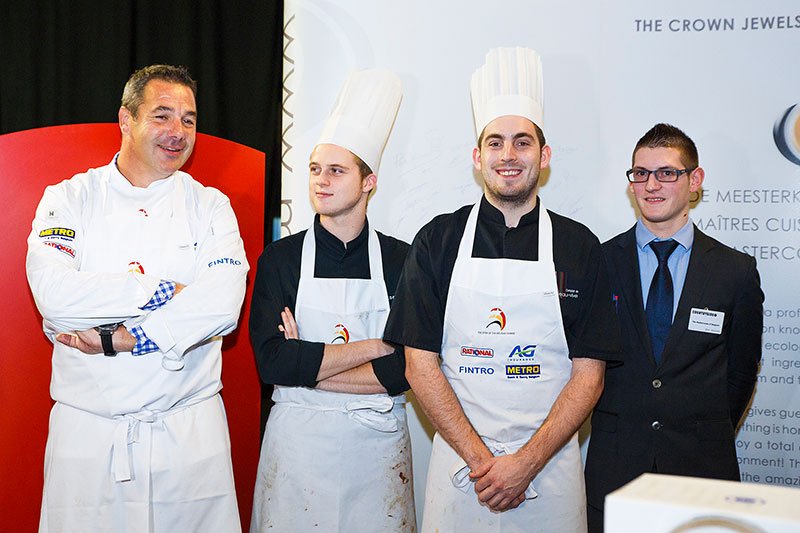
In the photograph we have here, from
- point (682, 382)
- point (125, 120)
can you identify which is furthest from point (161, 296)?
point (682, 382)

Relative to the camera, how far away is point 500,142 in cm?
255

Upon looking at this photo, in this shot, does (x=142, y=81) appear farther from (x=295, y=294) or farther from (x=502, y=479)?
(x=502, y=479)

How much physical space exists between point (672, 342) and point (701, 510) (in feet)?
5.97

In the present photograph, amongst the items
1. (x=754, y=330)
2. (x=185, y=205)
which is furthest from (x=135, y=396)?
(x=754, y=330)

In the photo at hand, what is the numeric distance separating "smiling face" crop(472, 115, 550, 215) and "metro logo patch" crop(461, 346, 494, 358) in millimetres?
460

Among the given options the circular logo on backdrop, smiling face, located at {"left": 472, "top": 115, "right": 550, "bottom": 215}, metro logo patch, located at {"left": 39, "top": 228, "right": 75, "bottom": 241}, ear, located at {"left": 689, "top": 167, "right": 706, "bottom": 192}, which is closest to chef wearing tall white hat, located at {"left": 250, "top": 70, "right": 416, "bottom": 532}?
smiling face, located at {"left": 472, "top": 115, "right": 550, "bottom": 215}

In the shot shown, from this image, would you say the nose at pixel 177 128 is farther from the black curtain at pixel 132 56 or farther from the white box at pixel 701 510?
the white box at pixel 701 510

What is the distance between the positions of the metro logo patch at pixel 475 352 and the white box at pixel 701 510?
4.94 ft

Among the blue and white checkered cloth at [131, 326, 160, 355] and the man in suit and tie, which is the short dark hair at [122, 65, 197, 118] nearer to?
the blue and white checkered cloth at [131, 326, 160, 355]

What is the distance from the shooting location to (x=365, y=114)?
2.96 metres

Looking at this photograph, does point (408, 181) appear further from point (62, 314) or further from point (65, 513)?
point (65, 513)

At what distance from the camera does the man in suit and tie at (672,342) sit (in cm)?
255

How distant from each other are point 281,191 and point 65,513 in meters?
1.53

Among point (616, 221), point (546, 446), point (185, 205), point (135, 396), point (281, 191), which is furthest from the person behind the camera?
point (281, 191)
